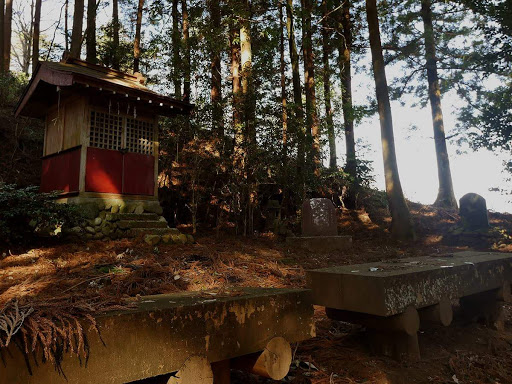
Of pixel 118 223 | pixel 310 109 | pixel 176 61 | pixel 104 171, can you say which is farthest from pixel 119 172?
pixel 310 109

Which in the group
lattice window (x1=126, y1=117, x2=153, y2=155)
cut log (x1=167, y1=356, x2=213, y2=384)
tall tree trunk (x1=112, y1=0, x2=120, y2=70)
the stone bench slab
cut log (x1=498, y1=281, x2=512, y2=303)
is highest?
tall tree trunk (x1=112, y1=0, x2=120, y2=70)

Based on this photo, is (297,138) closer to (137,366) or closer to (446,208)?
(446,208)

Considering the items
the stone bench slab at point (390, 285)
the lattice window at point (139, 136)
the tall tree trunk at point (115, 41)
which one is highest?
the tall tree trunk at point (115, 41)

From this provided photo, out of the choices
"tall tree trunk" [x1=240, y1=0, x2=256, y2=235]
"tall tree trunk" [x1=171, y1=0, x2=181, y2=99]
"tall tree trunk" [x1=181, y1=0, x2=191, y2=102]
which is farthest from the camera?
"tall tree trunk" [x1=171, y1=0, x2=181, y2=99]

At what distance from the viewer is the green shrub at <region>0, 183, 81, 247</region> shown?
770cm

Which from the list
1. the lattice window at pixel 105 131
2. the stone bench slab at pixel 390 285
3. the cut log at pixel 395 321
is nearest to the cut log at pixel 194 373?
the stone bench slab at pixel 390 285

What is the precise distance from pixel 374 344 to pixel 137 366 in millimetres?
2991

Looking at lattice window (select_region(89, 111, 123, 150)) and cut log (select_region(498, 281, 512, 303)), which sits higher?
lattice window (select_region(89, 111, 123, 150))

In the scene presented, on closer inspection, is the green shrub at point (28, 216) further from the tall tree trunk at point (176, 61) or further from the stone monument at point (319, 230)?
the tall tree trunk at point (176, 61)

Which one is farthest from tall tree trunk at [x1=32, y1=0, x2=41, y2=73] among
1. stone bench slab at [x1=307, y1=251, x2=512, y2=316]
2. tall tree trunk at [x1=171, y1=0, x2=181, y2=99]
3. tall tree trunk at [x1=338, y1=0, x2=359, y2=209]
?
stone bench slab at [x1=307, y1=251, x2=512, y2=316]

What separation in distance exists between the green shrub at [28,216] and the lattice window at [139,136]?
8.62ft

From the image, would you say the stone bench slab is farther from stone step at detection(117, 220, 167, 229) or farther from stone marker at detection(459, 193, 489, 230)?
stone marker at detection(459, 193, 489, 230)

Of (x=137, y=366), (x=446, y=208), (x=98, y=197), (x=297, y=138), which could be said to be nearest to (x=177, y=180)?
(x=98, y=197)

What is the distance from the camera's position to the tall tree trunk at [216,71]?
12.3 meters
